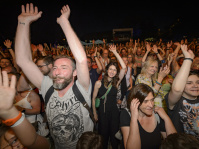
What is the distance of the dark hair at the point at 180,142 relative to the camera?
3.43ft

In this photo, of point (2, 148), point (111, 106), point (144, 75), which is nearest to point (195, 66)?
point (144, 75)

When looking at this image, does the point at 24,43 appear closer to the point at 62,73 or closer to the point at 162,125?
the point at 62,73

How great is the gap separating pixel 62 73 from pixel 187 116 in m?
2.18

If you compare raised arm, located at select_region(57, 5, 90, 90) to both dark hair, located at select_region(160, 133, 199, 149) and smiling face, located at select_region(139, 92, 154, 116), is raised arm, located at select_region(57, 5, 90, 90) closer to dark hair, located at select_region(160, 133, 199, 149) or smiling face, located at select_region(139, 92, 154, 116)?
smiling face, located at select_region(139, 92, 154, 116)

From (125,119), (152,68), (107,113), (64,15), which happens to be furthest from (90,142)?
(152,68)

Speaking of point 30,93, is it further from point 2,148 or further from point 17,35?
point 17,35

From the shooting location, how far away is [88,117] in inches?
66.6

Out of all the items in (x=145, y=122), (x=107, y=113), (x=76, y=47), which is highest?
(x=76, y=47)

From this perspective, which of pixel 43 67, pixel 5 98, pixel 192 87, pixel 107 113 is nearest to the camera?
pixel 5 98

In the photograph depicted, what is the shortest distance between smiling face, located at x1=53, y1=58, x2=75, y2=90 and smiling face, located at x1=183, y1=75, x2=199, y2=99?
1.99 m

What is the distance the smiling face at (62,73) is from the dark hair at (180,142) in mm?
1428

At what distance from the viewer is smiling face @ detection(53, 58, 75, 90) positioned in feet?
4.97

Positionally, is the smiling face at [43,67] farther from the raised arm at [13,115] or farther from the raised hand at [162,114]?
the raised hand at [162,114]

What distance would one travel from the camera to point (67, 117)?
156 centimetres
